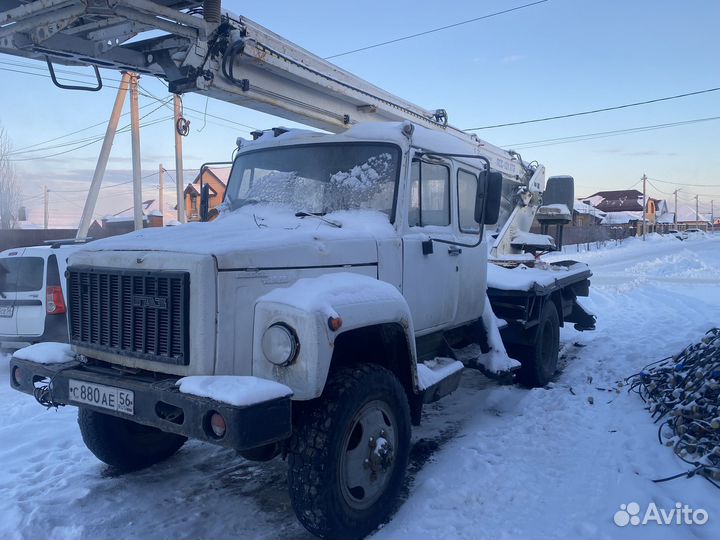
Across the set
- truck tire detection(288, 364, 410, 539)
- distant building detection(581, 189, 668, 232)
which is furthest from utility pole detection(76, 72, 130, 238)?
distant building detection(581, 189, 668, 232)

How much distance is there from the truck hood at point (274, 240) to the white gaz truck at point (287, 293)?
0.6 inches

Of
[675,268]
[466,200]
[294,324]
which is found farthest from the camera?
[675,268]

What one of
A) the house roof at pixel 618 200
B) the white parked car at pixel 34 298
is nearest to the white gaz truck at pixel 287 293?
the white parked car at pixel 34 298

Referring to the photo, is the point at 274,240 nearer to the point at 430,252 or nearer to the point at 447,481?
the point at 430,252

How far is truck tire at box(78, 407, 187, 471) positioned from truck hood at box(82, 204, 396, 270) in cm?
136

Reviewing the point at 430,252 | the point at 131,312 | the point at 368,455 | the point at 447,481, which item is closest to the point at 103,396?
the point at 131,312

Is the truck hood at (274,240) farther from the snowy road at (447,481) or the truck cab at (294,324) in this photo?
the snowy road at (447,481)

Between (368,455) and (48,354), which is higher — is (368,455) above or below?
below

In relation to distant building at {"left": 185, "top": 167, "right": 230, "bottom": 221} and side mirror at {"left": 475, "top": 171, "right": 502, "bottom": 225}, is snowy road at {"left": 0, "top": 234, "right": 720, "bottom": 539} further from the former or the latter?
distant building at {"left": 185, "top": 167, "right": 230, "bottom": 221}

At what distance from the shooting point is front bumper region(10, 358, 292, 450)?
2773 mm

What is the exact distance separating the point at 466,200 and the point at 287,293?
8.60 feet

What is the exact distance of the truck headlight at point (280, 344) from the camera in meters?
3.05

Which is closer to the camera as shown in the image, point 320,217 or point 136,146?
point 320,217

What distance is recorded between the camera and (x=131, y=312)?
3373 mm
